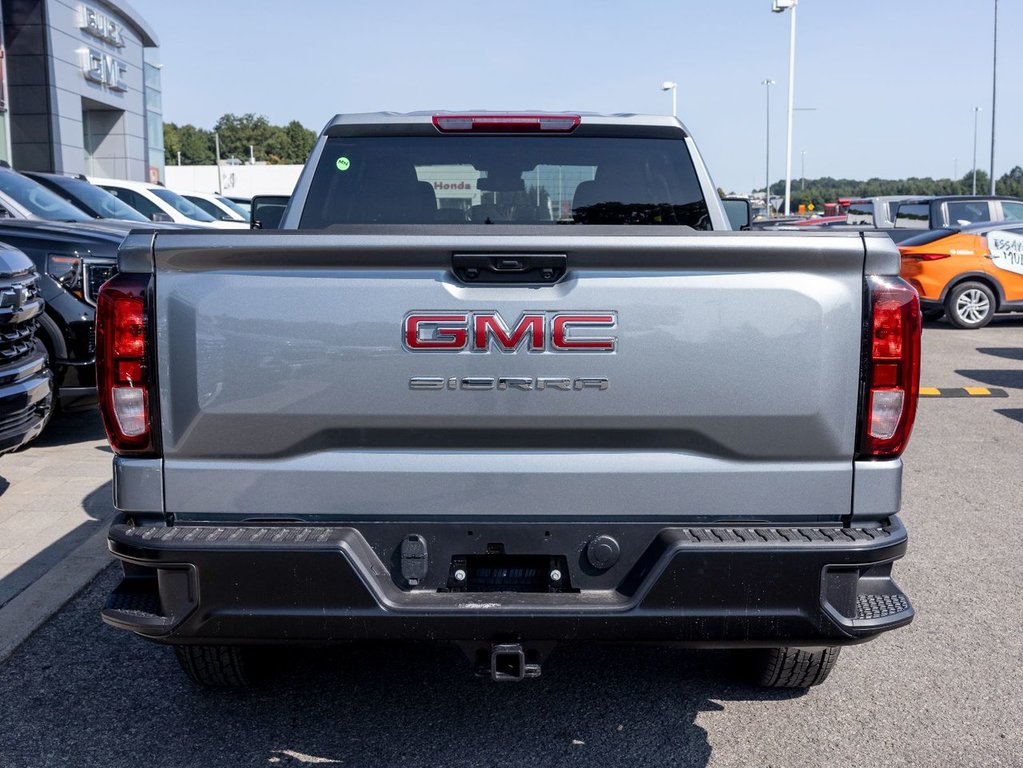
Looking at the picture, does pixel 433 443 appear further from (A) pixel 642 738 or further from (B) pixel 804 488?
(A) pixel 642 738

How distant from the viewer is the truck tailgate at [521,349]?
9.33ft

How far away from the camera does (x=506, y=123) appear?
4.16m

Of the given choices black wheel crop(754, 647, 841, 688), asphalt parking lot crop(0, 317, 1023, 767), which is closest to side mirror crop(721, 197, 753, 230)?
asphalt parking lot crop(0, 317, 1023, 767)

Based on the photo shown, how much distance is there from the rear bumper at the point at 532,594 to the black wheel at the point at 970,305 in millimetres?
14010

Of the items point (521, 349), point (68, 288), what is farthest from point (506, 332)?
point (68, 288)

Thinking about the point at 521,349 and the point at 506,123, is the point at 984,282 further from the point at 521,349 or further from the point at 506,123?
the point at 521,349

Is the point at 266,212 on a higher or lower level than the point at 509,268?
higher

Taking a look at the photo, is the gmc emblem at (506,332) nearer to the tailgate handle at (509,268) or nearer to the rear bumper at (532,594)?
the tailgate handle at (509,268)

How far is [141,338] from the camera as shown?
113 inches

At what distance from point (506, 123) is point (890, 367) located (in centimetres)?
188

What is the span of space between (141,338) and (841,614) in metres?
1.98

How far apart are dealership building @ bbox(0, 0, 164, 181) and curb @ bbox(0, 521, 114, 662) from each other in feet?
88.2

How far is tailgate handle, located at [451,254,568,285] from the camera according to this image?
2842mm

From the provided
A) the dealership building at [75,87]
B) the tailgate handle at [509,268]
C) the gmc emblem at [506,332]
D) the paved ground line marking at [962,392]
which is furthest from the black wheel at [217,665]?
the dealership building at [75,87]
